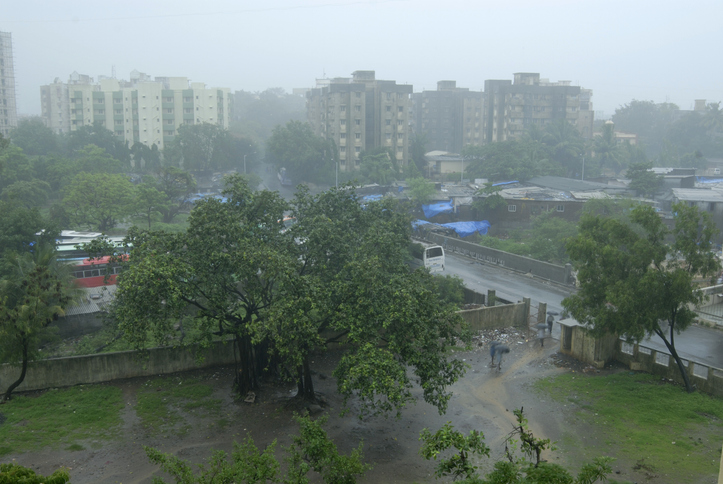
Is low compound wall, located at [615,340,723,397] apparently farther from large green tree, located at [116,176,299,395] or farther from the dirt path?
large green tree, located at [116,176,299,395]

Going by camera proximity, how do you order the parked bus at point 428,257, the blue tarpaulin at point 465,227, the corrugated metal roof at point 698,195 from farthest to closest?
the blue tarpaulin at point 465,227, the corrugated metal roof at point 698,195, the parked bus at point 428,257

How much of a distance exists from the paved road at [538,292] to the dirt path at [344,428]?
15.9 ft

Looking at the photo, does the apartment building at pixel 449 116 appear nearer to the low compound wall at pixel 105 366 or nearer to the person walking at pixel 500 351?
the person walking at pixel 500 351

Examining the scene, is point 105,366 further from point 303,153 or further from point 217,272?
point 303,153

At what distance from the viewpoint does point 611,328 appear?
47.8ft

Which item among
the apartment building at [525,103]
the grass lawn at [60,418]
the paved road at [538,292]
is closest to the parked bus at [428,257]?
the paved road at [538,292]

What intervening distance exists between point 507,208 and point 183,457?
33756mm

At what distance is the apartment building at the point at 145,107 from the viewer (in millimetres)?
81812

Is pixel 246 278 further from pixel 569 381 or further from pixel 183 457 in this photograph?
pixel 569 381

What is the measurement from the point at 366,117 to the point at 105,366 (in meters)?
59.5

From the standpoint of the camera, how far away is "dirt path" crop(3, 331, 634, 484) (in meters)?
11.0

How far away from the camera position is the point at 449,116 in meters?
97.4

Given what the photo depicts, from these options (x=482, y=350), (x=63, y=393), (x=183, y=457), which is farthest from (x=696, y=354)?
(x=63, y=393)

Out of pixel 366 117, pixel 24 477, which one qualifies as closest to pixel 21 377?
pixel 24 477
